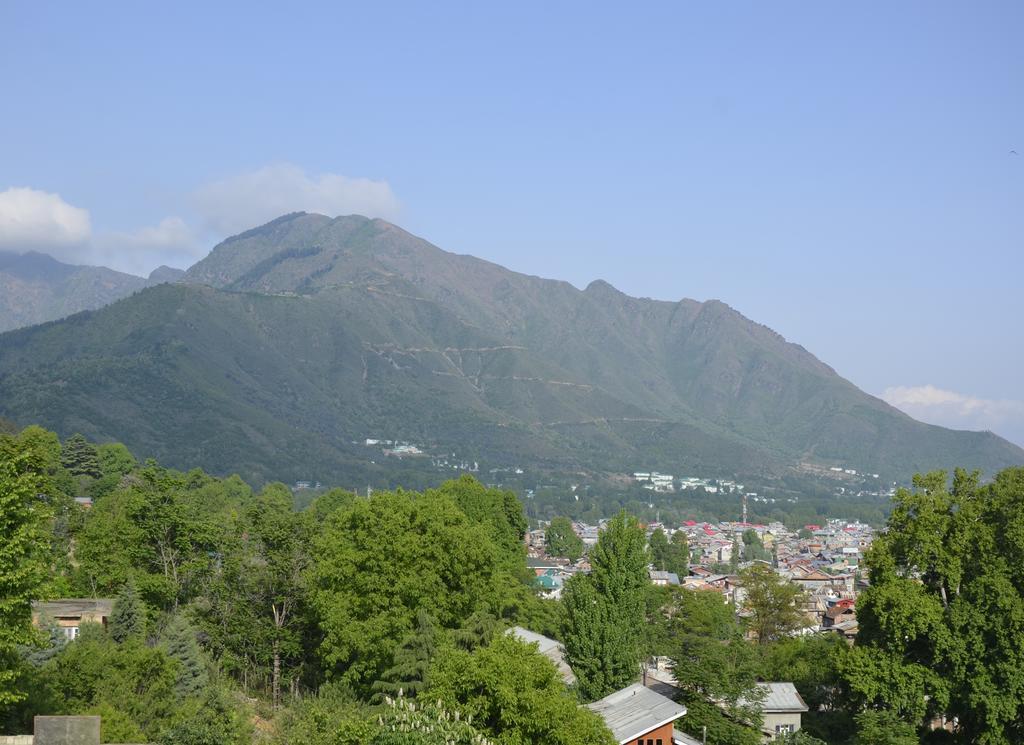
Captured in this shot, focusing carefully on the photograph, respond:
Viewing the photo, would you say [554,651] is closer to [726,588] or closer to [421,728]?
[421,728]

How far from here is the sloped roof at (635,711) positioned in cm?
2502

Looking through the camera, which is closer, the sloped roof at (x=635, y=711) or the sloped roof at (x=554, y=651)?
the sloped roof at (x=635, y=711)

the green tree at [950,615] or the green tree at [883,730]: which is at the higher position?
the green tree at [950,615]

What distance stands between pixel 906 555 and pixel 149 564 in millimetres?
24997

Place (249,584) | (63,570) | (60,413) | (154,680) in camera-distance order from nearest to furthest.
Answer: (154,680)
(249,584)
(63,570)
(60,413)

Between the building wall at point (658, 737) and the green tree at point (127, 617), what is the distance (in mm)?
14265

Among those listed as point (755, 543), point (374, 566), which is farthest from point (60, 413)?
point (374, 566)

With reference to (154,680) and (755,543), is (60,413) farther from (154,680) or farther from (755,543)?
(154,680)

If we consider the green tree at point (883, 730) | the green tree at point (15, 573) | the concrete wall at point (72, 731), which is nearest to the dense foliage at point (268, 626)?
the green tree at point (15, 573)

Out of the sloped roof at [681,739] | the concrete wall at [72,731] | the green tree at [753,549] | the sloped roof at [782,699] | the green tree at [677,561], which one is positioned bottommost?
the green tree at [753,549]

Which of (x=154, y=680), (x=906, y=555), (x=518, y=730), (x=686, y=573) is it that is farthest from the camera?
(x=686, y=573)

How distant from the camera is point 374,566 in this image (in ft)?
106

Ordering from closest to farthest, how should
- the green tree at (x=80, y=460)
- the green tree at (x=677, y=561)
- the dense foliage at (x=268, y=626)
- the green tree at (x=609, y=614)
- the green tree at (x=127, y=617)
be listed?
the dense foliage at (x=268, y=626) < the green tree at (x=127, y=617) < the green tree at (x=609, y=614) < the green tree at (x=80, y=460) < the green tree at (x=677, y=561)

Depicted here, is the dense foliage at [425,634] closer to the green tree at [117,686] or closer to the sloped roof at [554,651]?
the green tree at [117,686]
